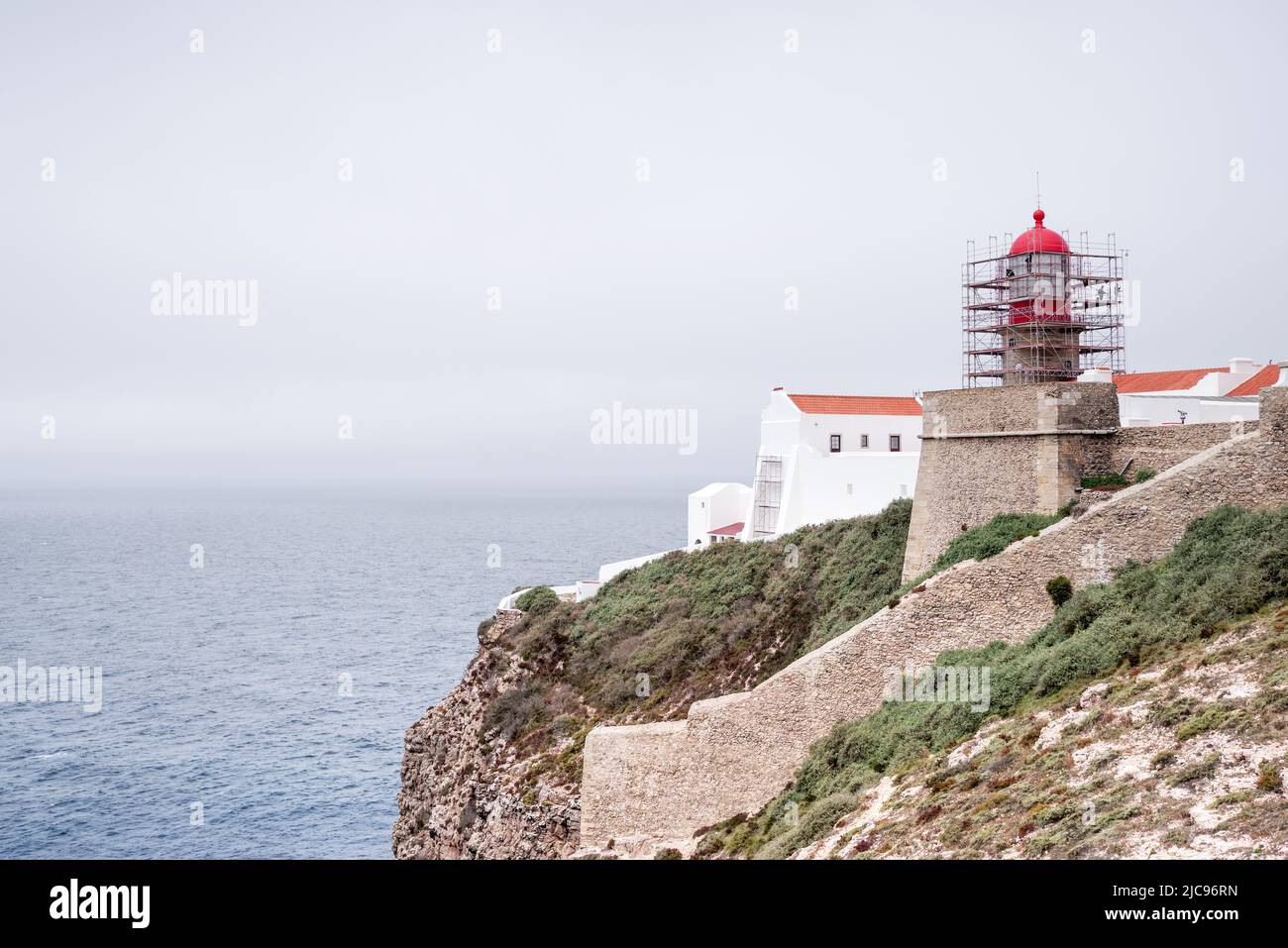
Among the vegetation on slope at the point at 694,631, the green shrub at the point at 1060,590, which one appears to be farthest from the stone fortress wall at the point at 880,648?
the vegetation on slope at the point at 694,631

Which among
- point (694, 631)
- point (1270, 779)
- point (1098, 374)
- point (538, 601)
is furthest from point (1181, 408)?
point (1270, 779)

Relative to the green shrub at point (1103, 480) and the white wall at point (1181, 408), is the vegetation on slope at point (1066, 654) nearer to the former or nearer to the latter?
the green shrub at point (1103, 480)

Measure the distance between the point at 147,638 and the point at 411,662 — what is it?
2318 cm

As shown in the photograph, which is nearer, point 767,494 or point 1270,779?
point 1270,779

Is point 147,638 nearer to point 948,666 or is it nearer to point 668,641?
point 668,641

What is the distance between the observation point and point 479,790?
29141mm

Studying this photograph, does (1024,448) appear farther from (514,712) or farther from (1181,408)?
(514,712)

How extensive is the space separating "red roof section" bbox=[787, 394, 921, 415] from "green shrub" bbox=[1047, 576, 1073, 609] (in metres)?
20.2

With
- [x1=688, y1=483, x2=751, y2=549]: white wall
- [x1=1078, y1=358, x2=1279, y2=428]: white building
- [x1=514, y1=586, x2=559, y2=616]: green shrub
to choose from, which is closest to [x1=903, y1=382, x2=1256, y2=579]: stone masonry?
[x1=1078, y1=358, x2=1279, y2=428]: white building

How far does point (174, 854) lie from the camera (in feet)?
119

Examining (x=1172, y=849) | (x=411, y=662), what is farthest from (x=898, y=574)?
(x=411, y=662)

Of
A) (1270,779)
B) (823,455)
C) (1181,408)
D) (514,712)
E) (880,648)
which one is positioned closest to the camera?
(1270,779)

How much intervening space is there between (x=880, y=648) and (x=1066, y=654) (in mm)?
3835

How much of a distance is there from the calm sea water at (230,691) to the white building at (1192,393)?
100ft
